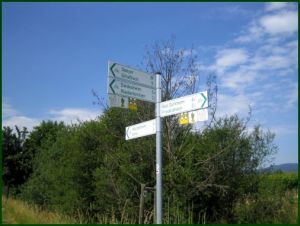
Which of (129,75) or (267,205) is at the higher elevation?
(129,75)

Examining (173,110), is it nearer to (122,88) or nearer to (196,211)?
(122,88)

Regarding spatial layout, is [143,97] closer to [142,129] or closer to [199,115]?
[142,129]

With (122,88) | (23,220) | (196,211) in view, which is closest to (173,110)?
(122,88)

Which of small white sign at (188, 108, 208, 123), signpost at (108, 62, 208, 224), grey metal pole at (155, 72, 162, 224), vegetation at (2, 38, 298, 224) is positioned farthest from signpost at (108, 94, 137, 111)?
vegetation at (2, 38, 298, 224)

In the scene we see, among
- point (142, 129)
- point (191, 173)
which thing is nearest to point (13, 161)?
point (191, 173)

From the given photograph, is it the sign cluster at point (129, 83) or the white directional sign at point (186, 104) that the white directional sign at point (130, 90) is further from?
the white directional sign at point (186, 104)

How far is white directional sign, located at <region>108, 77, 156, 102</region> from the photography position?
7438 mm

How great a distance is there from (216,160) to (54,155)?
16.1 metres

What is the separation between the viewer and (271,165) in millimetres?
15477

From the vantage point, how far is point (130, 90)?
764cm

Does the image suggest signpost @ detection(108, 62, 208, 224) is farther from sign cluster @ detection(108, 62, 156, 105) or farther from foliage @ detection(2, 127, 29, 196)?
foliage @ detection(2, 127, 29, 196)

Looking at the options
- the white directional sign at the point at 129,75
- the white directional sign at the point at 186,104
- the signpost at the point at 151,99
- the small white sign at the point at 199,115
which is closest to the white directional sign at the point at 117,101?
the signpost at the point at 151,99

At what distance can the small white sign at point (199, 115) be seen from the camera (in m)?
7.14

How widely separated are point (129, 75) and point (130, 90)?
298 mm
